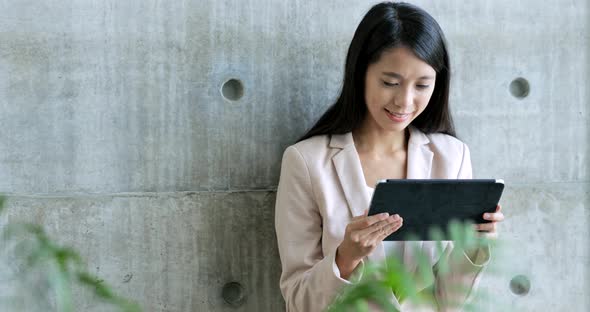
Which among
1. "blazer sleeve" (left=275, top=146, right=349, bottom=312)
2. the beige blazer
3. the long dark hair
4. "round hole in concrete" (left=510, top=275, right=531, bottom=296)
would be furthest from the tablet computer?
"round hole in concrete" (left=510, top=275, right=531, bottom=296)

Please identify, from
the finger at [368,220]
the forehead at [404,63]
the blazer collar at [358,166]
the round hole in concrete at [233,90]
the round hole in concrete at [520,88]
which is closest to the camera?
the finger at [368,220]

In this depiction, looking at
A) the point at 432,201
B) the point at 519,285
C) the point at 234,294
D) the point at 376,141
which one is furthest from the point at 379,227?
the point at 519,285

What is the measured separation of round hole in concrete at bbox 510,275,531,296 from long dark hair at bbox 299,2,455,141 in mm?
710

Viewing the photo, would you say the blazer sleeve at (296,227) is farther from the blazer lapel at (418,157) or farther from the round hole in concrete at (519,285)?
the round hole in concrete at (519,285)

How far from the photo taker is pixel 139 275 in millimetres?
2420

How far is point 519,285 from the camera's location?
2744 millimetres

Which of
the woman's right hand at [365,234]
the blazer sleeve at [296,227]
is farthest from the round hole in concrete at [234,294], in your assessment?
the woman's right hand at [365,234]

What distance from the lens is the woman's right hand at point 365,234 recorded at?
1853 millimetres

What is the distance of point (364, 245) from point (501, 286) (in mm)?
1024

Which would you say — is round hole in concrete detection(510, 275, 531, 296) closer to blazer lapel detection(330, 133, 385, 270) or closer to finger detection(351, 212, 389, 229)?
blazer lapel detection(330, 133, 385, 270)

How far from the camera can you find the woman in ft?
6.95

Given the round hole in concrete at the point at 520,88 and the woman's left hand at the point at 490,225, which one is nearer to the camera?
the woman's left hand at the point at 490,225

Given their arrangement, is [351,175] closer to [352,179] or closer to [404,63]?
[352,179]

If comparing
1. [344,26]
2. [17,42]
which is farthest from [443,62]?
[17,42]
